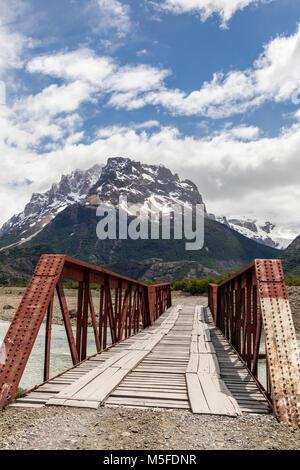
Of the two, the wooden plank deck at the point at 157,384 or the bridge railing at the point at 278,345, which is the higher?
the bridge railing at the point at 278,345

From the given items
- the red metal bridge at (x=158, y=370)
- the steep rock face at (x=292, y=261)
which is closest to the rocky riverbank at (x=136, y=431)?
the red metal bridge at (x=158, y=370)

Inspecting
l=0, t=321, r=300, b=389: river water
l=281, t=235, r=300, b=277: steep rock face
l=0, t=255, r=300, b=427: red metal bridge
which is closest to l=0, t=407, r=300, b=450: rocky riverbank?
l=0, t=255, r=300, b=427: red metal bridge

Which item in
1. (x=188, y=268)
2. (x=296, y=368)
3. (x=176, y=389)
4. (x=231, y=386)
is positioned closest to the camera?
(x=296, y=368)

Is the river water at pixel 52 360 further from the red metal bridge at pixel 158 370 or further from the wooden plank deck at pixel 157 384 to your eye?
the red metal bridge at pixel 158 370

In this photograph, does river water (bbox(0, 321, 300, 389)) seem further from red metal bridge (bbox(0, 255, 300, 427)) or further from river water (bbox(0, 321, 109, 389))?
red metal bridge (bbox(0, 255, 300, 427))

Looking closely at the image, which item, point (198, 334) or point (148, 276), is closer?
point (198, 334)

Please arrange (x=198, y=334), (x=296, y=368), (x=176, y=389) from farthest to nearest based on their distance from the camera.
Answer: (x=198, y=334) < (x=176, y=389) < (x=296, y=368)

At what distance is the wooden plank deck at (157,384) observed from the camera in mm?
4727

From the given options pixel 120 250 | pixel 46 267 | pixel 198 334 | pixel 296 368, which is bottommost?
pixel 198 334

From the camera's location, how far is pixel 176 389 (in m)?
Result: 5.50

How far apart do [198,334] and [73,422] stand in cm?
911
